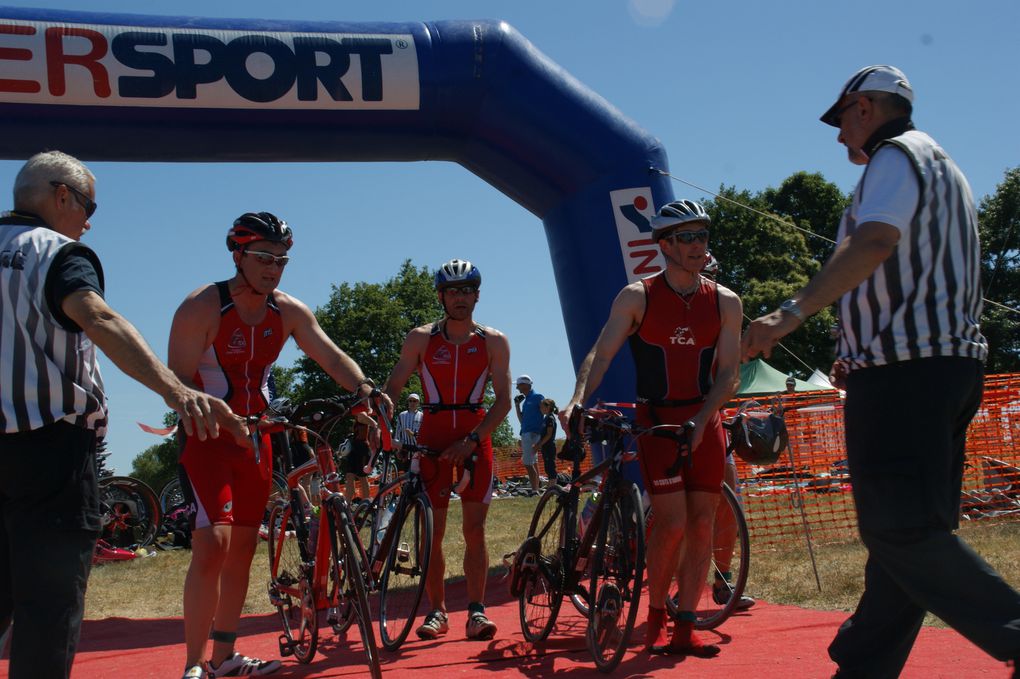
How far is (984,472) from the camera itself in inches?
510

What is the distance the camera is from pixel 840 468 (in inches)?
578

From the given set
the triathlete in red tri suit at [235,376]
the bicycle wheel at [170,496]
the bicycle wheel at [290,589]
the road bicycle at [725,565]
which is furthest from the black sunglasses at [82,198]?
the bicycle wheel at [170,496]

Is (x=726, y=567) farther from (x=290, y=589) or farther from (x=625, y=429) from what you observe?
(x=290, y=589)

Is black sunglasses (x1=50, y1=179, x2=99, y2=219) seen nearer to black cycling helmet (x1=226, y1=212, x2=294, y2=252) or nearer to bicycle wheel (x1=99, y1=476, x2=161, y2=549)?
black cycling helmet (x1=226, y1=212, x2=294, y2=252)

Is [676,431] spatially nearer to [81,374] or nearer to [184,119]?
[81,374]

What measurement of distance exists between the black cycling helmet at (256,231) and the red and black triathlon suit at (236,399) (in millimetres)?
251

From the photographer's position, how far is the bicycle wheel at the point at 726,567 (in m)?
5.96

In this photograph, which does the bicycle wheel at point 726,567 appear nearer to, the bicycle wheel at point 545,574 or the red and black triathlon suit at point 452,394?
the bicycle wheel at point 545,574

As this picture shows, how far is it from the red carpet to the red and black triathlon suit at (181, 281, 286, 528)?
1029mm

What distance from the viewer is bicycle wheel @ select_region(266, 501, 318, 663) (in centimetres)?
533

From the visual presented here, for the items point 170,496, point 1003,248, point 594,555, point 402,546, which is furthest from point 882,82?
point 1003,248

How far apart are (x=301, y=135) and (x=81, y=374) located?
19.0 feet

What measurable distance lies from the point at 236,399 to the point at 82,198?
1700 mm

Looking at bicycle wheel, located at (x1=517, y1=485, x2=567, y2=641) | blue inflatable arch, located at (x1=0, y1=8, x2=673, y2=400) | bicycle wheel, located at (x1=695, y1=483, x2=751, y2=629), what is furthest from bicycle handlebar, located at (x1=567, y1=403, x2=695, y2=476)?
blue inflatable arch, located at (x1=0, y1=8, x2=673, y2=400)
